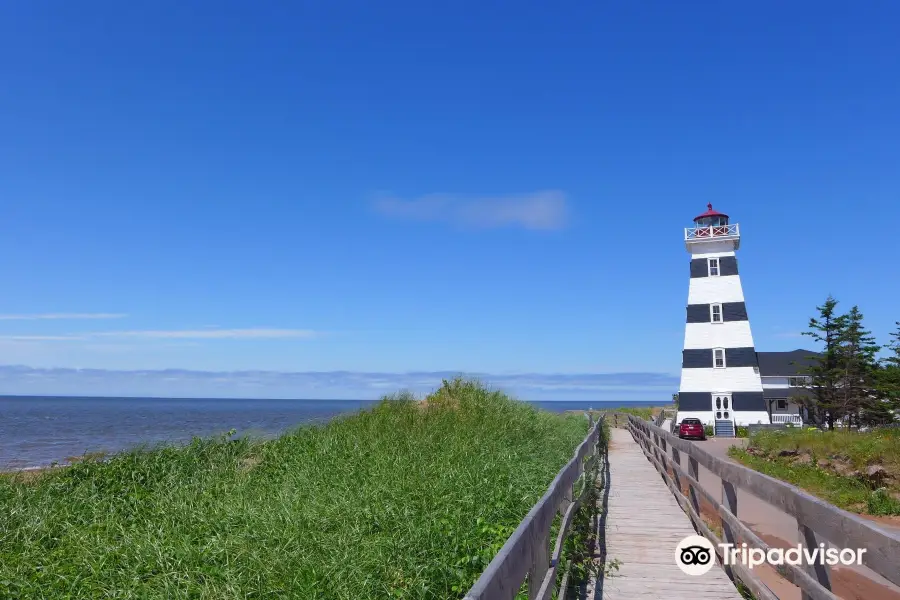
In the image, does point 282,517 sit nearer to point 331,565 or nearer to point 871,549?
point 331,565

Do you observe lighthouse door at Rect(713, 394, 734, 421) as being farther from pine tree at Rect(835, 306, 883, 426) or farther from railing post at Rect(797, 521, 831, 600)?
railing post at Rect(797, 521, 831, 600)

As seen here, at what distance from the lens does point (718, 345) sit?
31.1 m

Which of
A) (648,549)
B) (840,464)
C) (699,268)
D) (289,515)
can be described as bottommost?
(840,464)

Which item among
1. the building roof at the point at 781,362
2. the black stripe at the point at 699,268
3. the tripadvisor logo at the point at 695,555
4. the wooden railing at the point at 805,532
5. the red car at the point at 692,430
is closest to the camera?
the wooden railing at the point at 805,532

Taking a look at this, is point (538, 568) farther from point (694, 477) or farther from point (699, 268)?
point (699, 268)

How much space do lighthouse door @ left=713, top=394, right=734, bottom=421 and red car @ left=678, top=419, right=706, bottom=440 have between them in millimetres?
1942

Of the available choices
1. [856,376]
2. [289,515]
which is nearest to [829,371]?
[856,376]

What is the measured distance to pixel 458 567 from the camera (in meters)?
5.13

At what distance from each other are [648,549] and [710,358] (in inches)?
1068

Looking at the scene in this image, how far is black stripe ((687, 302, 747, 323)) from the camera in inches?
1227

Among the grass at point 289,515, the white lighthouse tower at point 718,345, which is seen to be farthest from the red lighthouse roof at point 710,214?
the grass at point 289,515

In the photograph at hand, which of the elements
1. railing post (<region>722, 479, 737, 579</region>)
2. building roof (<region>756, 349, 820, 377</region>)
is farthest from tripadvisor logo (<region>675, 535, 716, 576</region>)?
building roof (<region>756, 349, 820, 377</region>)

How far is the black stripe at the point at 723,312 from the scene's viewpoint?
1227 inches

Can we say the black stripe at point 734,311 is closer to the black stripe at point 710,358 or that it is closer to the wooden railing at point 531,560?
the black stripe at point 710,358
